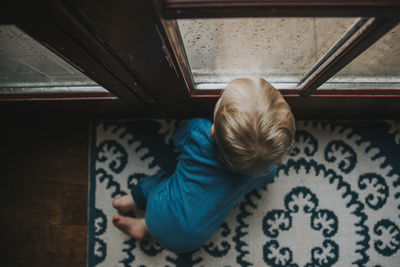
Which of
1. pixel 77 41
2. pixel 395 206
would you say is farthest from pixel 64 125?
pixel 395 206

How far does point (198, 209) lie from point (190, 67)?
11.6 inches

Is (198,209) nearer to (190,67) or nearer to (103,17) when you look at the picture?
(190,67)

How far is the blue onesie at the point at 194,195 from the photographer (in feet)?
1.82

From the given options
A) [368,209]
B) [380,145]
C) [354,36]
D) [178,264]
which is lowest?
[178,264]

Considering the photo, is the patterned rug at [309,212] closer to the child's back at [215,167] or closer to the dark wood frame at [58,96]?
the child's back at [215,167]

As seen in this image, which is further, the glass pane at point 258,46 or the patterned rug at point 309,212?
the patterned rug at point 309,212

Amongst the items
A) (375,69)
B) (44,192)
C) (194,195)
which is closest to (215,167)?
(194,195)

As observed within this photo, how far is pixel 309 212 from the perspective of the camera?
765mm

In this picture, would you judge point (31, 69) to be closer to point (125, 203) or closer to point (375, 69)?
point (125, 203)

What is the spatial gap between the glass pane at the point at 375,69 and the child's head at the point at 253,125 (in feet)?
0.58

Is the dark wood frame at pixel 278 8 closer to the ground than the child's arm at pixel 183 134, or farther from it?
farther from it

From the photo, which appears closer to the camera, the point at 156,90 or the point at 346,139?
the point at 156,90

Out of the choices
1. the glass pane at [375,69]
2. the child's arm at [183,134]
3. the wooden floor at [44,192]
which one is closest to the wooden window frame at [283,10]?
the glass pane at [375,69]

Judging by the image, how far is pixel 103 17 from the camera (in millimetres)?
304
